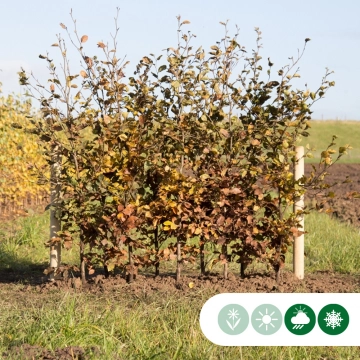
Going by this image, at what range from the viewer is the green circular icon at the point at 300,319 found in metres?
4.40

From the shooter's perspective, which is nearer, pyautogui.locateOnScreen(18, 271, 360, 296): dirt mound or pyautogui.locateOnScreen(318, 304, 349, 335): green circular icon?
pyautogui.locateOnScreen(318, 304, 349, 335): green circular icon

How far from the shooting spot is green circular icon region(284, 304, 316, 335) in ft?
14.4

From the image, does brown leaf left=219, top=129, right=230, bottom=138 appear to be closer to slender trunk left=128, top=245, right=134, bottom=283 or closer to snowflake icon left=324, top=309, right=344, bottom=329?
slender trunk left=128, top=245, right=134, bottom=283

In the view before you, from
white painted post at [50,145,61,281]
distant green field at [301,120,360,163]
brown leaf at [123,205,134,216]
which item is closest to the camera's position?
brown leaf at [123,205,134,216]

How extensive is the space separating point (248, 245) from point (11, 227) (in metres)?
6.89

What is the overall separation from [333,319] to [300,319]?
24cm

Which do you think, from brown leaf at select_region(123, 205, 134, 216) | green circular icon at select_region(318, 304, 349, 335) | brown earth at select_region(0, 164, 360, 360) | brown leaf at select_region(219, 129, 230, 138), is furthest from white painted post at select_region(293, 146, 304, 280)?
green circular icon at select_region(318, 304, 349, 335)

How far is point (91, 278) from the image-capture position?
6.96 meters

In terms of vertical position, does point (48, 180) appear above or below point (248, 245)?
above

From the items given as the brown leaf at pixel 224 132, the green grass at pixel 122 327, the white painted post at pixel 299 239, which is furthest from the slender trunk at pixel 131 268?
the white painted post at pixel 299 239

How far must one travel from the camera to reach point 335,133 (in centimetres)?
4966

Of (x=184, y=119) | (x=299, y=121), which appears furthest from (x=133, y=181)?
(x=299, y=121)

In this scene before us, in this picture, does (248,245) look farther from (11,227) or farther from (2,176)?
(2,176)

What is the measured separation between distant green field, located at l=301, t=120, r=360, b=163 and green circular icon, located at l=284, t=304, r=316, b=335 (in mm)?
39915
